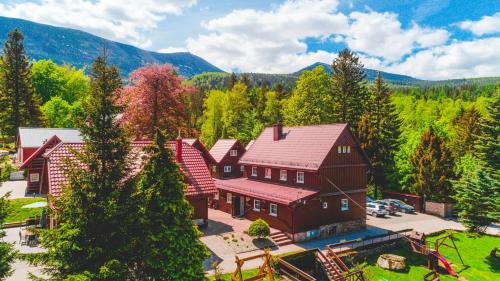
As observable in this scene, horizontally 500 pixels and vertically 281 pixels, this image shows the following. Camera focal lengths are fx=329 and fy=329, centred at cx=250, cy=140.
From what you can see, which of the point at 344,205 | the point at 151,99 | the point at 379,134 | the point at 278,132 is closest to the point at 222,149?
the point at 278,132

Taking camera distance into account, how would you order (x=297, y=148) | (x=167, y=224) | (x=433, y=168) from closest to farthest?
1. (x=167, y=224)
2. (x=297, y=148)
3. (x=433, y=168)

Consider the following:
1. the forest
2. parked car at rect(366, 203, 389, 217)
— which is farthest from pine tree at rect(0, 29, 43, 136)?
parked car at rect(366, 203, 389, 217)

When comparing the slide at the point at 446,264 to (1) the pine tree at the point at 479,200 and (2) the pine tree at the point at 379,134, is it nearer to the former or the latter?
(1) the pine tree at the point at 479,200

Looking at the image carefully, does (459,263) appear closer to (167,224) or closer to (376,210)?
(376,210)

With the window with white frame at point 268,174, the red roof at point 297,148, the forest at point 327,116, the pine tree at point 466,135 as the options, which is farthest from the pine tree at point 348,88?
the window with white frame at point 268,174

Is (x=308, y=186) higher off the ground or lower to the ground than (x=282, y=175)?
lower

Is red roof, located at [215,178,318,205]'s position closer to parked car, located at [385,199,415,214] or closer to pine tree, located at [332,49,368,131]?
parked car, located at [385,199,415,214]

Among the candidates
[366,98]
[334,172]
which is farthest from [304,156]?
[366,98]
